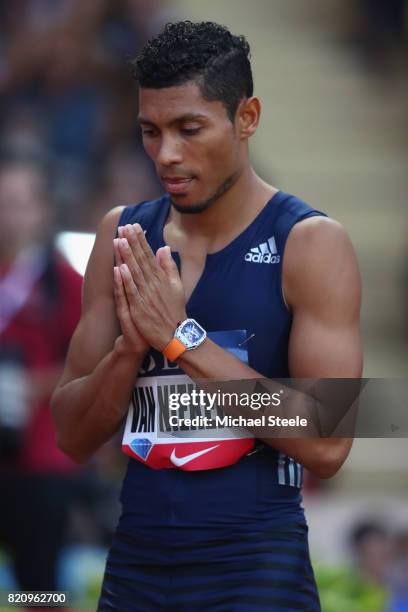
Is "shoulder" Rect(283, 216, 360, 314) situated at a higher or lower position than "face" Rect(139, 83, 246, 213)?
lower

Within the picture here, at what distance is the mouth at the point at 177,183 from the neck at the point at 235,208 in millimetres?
178

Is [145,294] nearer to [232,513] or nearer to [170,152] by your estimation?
[170,152]

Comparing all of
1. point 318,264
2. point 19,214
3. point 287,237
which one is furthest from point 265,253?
point 19,214

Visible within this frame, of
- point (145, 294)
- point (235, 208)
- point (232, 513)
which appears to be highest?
point (235, 208)

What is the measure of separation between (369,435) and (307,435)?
431 mm

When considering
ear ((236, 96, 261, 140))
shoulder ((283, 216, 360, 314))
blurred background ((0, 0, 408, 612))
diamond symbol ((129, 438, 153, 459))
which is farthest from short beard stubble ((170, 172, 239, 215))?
blurred background ((0, 0, 408, 612))

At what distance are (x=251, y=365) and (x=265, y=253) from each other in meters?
0.32

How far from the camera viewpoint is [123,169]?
880 centimetres

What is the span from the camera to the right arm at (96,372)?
11.9 feet

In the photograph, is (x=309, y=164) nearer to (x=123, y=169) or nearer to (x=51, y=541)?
(x=123, y=169)

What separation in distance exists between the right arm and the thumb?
0.15 metres

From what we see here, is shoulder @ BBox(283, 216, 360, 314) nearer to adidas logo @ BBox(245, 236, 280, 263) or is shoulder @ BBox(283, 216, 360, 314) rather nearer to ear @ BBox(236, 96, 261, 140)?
adidas logo @ BBox(245, 236, 280, 263)

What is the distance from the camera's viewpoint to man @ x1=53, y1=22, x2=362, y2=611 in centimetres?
352

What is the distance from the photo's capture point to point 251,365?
3607 millimetres
